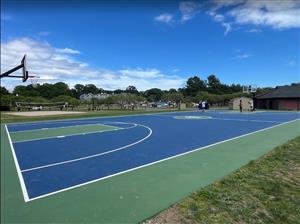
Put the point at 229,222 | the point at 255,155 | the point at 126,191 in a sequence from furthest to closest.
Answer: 1. the point at 255,155
2. the point at 126,191
3. the point at 229,222

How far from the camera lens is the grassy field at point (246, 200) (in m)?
4.82

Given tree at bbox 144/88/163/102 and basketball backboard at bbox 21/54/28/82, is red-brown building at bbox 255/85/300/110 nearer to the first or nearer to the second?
basketball backboard at bbox 21/54/28/82

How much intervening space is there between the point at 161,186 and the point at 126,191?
30.7 inches

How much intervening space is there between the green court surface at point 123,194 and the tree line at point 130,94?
39.0 metres

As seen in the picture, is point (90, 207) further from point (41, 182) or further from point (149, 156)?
point (149, 156)

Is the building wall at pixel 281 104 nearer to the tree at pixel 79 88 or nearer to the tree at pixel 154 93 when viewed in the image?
the tree at pixel 154 93

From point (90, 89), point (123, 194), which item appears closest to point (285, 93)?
point (123, 194)

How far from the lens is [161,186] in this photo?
6.39 metres

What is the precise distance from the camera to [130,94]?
232 ft

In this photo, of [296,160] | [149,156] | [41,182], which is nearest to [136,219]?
[41,182]

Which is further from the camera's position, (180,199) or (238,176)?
(238,176)

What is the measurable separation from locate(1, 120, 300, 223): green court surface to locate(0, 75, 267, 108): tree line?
39.0 meters

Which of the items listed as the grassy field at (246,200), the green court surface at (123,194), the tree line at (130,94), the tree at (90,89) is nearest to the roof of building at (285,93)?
the tree line at (130,94)

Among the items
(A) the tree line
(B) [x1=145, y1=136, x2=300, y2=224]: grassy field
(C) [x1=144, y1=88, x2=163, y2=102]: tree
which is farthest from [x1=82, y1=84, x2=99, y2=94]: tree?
(B) [x1=145, y1=136, x2=300, y2=224]: grassy field
